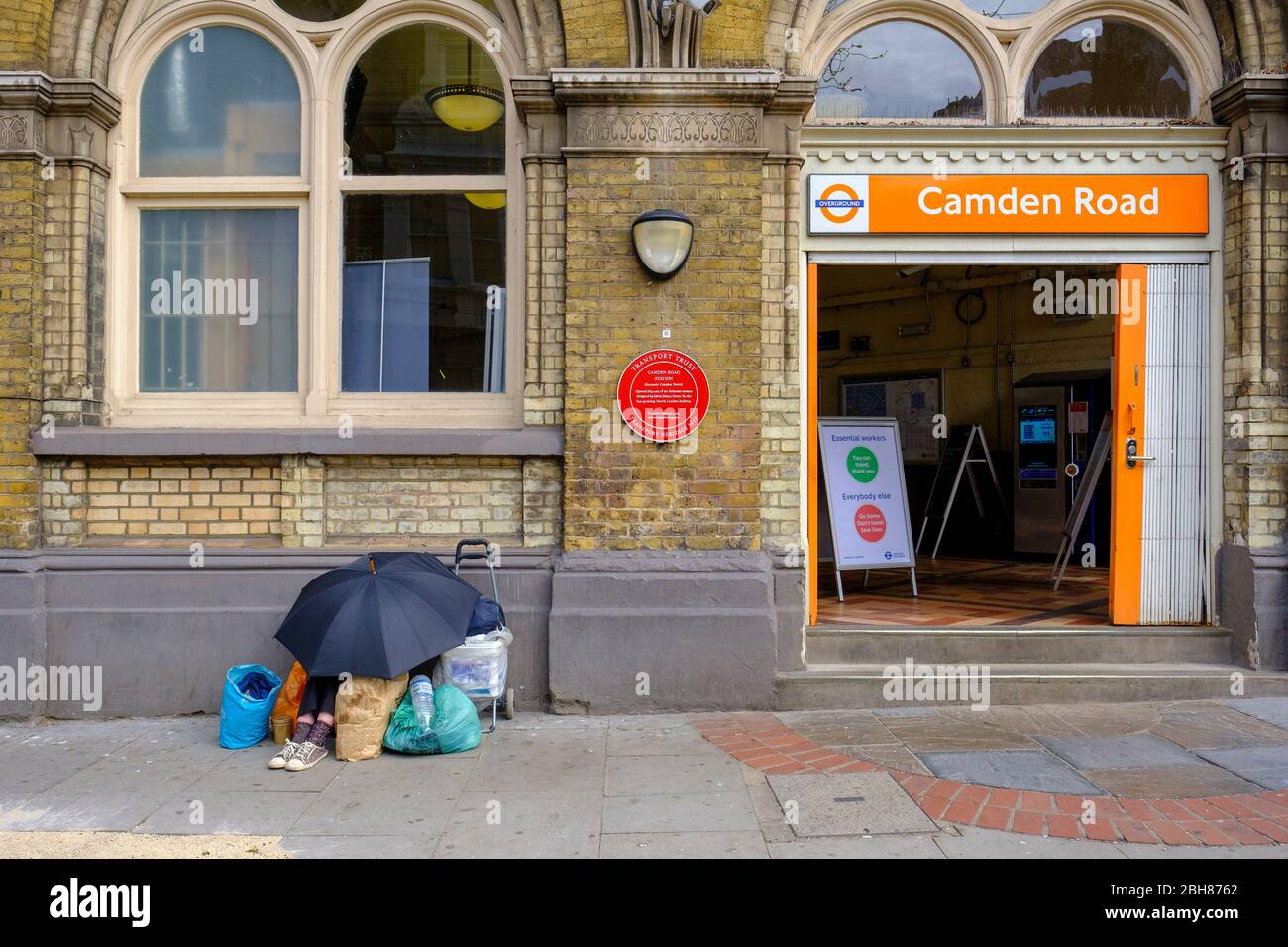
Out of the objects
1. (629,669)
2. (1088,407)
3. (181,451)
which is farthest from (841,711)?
(1088,407)

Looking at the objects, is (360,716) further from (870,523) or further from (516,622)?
(870,523)

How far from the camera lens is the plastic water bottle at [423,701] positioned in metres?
5.26

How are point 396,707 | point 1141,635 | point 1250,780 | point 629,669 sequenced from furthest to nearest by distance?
point 1141,635, point 629,669, point 396,707, point 1250,780

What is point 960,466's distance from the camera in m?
11.2

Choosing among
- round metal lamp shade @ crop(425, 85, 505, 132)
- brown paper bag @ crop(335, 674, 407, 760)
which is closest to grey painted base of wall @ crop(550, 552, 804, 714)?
brown paper bag @ crop(335, 674, 407, 760)

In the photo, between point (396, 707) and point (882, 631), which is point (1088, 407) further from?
point (396, 707)

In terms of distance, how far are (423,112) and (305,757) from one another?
4164mm

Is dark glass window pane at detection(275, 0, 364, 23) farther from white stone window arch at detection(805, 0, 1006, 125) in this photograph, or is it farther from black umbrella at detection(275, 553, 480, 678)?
black umbrella at detection(275, 553, 480, 678)

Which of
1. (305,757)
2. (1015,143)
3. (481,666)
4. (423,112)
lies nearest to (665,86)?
(423,112)

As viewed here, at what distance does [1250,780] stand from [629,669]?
Result: 329 cm

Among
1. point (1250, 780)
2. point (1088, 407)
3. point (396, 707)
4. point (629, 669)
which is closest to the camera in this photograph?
point (1250, 780)

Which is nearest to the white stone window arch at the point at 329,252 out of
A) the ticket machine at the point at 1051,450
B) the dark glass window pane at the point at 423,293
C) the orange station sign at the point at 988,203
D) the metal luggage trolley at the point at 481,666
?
the dark glass window pane at the point at 423,293

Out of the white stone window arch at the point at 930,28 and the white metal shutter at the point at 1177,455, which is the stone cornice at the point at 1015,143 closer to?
the white stone window arch at the point at 930,28

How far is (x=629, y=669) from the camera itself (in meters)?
5.98
